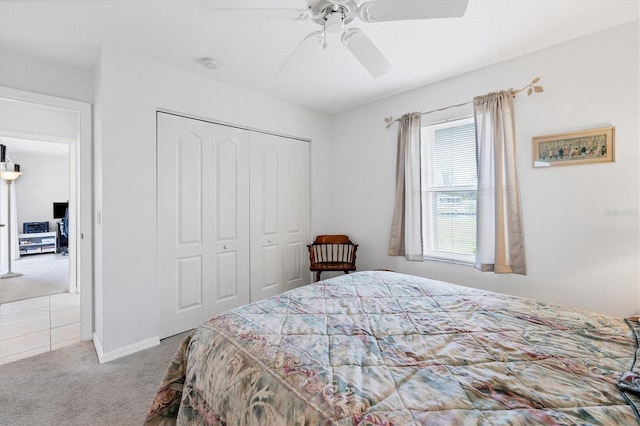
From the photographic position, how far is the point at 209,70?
277cm

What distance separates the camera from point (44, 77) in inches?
98.4

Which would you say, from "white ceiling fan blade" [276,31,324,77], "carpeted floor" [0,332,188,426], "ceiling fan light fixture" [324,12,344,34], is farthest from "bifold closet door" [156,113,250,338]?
"ceiling fan light fixture" [324,12,344,34]

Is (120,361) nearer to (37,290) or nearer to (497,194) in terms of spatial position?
(37,290)

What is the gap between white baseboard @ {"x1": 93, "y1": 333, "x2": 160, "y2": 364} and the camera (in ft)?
7.58

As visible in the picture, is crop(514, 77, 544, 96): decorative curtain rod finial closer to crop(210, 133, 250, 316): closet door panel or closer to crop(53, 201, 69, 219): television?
crop(210, 133, 250, 316): closet door panel

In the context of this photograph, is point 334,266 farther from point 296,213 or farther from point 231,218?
point 231,218

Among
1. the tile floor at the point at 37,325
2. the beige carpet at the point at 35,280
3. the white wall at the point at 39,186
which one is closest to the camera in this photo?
the tile floor at the point at 37,325

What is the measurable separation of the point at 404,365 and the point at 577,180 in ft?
7.58

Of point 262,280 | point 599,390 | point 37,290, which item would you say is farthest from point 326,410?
point 37,290

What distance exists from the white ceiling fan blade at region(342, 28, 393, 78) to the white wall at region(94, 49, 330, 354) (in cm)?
185

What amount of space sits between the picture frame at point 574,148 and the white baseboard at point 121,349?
12.2ft

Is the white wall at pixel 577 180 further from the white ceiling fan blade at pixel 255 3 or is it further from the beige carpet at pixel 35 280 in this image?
the beige carpet at pixel 35 280

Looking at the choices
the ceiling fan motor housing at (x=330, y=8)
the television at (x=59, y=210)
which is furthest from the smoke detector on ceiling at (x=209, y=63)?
the television at (x=59, y=210)

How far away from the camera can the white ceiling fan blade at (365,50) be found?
1610mm
